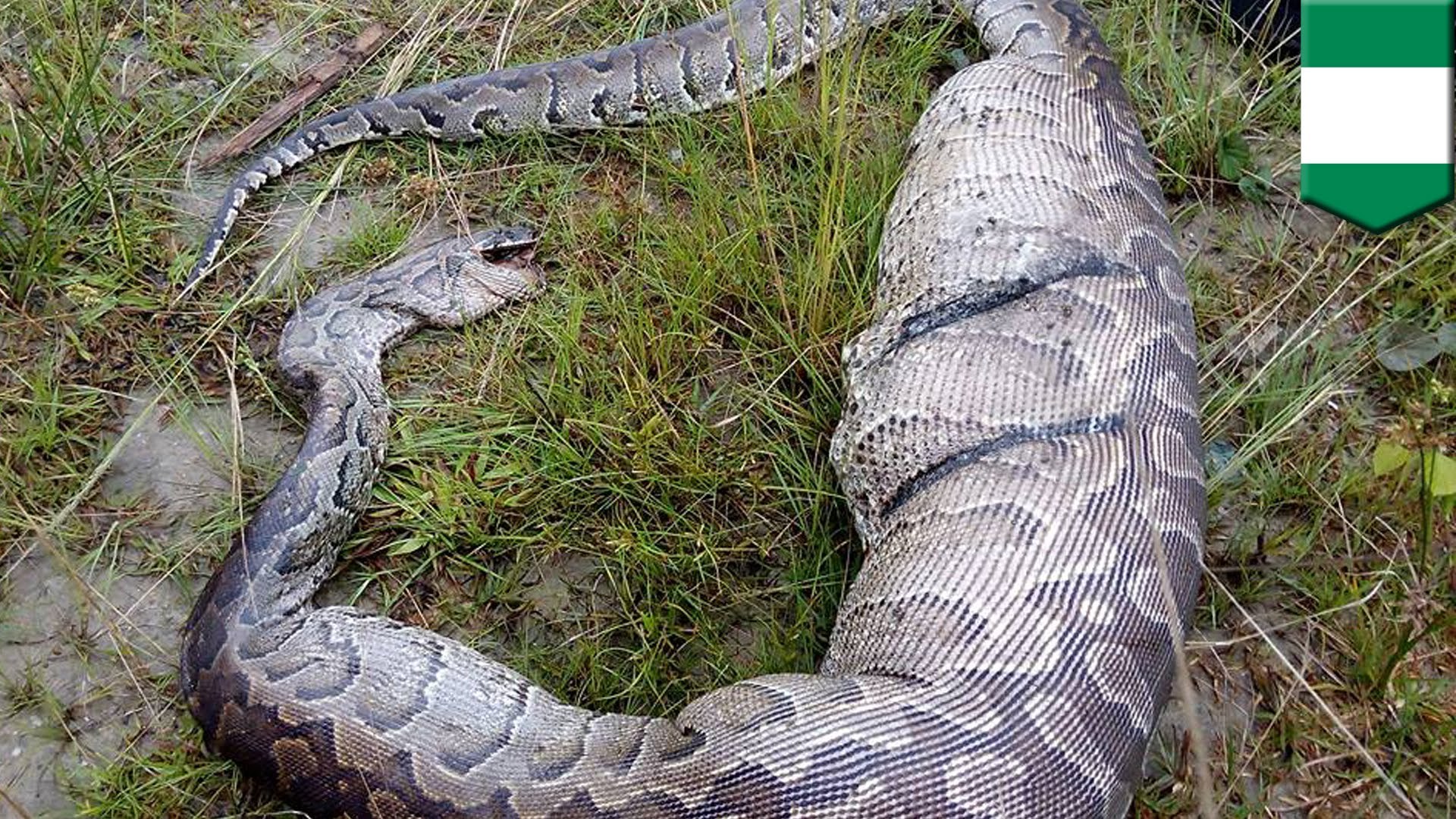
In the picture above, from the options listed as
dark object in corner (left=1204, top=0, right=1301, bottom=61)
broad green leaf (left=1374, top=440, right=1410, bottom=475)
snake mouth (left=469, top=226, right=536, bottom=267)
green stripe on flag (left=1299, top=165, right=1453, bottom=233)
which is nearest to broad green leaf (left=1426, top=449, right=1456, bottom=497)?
broad green leaf (left=1374, top=440, right=1410, bottom=475)

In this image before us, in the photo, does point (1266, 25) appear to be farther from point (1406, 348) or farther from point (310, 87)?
point (310, 87)

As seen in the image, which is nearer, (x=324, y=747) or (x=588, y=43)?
(x=324, y=747)

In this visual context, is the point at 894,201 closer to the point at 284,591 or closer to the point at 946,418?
the point at 946,418

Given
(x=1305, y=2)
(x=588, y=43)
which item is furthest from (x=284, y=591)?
(x=1305, y=2)

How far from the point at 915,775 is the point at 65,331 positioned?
4.06 metres

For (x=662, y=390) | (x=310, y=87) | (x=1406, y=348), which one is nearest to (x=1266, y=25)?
(x=1406, y=348)

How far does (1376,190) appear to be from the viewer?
5.14m

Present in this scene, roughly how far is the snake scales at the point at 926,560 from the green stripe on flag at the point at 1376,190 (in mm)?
1010

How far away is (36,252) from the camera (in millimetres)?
4957

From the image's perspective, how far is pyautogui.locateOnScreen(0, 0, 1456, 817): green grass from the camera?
152 inches

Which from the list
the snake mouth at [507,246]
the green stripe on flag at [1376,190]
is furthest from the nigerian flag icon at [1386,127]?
the snake mouth at [507,246]

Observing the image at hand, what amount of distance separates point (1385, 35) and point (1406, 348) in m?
1.61

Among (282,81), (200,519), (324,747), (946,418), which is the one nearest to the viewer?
(324,747)

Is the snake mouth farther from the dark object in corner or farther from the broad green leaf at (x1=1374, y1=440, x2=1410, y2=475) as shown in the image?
the dark object in corner
